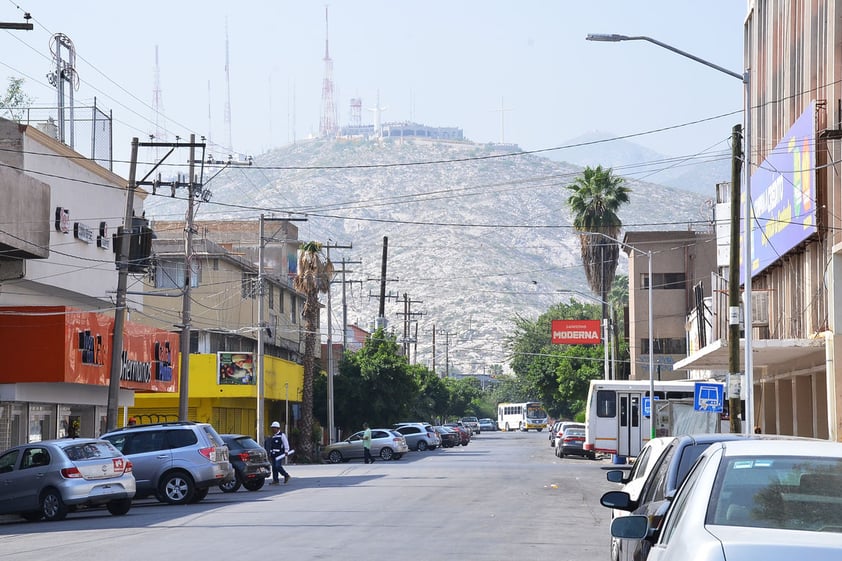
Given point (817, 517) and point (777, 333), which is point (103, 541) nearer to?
point (817, 517)

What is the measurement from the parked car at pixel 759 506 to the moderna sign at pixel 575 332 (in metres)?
82.4

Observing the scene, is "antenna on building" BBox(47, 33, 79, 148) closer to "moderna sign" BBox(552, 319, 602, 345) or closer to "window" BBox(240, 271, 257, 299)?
"window" BBox(240, 271, 257, 299)

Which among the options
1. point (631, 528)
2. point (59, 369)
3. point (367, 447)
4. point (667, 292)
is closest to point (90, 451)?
point (59, 369)

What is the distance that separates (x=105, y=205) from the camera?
44156 millimetres

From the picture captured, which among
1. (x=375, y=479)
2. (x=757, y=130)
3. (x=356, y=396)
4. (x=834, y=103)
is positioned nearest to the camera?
(x=834, y=103)

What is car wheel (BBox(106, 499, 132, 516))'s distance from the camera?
Result: 2502 centimetres

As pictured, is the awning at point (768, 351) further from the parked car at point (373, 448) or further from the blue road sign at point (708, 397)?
the parked car at point (373, 448)

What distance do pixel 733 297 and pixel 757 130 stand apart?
16373mm

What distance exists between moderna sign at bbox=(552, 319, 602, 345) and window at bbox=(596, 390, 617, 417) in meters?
39.0

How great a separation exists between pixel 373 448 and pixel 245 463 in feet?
80.7

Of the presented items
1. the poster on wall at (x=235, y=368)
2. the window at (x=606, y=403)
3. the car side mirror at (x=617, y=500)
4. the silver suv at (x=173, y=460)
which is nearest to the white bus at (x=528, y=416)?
the poster on wall at (x=235, y=368)

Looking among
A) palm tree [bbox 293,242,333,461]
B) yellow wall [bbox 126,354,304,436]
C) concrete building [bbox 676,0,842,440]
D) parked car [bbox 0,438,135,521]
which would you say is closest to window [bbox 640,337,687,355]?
yellow wall [bbox 126,354,304,436]

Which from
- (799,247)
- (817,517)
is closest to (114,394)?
(799,247)

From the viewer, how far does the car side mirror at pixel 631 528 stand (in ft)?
23.1
